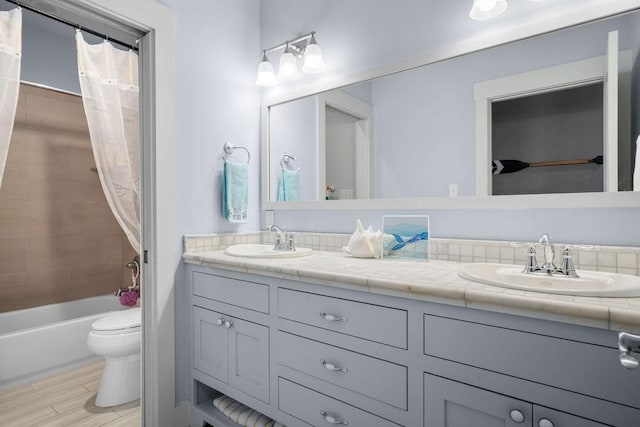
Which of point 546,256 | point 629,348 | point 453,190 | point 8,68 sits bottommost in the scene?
point 629,348

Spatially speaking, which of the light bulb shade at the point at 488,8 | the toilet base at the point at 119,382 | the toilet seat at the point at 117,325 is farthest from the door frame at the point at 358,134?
the toilet base at the point at 119,382

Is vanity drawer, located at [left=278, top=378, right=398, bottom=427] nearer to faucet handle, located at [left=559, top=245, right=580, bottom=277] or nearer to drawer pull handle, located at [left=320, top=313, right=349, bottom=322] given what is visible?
drawer pull handle, located at [left=320, top=313, right=349, bottom=322]

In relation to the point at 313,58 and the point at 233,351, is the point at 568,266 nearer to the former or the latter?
the point at 233,351

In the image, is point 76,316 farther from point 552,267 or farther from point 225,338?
point 552,267

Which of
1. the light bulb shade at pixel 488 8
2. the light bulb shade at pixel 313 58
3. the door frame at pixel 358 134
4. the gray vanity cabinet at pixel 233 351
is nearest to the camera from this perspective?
the light bulb shade at pixel 488 8

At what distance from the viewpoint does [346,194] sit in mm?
1871

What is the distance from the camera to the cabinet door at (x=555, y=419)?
2.59 feet

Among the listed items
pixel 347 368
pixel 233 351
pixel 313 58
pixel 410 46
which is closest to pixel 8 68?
pixel 313 58

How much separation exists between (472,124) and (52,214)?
3.15 meters

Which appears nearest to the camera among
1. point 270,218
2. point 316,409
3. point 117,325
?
point 316,409

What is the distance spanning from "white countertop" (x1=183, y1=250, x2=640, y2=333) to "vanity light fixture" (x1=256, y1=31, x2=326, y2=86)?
105 centimetres

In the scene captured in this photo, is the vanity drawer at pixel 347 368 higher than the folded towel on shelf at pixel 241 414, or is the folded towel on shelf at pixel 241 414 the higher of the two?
the vanity drawer at pixel 347 368

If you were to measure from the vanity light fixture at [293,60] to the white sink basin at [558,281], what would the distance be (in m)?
1.34

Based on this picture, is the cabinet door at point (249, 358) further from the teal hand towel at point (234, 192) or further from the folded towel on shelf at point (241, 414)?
the teal hand towel at point (234, 192)
